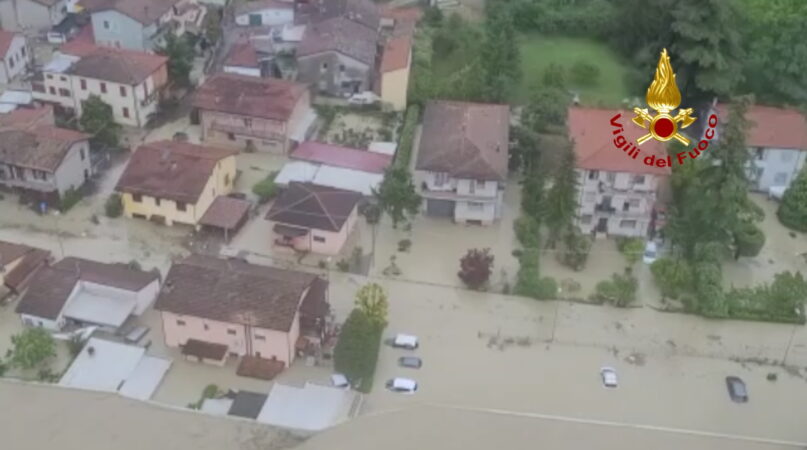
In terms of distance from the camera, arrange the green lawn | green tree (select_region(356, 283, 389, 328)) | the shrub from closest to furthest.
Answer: green tree (select_region(356, 283, 389, 328)), the shrub, the green lawn

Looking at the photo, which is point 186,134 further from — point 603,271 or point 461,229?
point 603,271

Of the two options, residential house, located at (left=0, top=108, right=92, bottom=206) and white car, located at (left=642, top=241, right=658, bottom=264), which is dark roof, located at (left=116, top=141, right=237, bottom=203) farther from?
white car, located at (left=642, top=241, right=658, bottom=264)

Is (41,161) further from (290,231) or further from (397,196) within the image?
(397,196)

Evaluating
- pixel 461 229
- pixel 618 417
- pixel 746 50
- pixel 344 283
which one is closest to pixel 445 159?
pixel 461 229

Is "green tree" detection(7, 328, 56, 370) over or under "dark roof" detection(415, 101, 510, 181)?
under

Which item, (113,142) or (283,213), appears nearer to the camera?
(283,213)

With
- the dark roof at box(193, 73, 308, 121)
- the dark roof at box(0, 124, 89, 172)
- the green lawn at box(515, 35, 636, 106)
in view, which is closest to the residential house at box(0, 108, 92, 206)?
the dark roof at box(0, 124, 89, 172)

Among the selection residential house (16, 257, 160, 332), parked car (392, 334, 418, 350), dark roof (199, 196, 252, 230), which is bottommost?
parked car (392, 334, 418, 350)

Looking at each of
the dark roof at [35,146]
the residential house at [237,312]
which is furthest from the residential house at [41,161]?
the residential house at [237,312]
